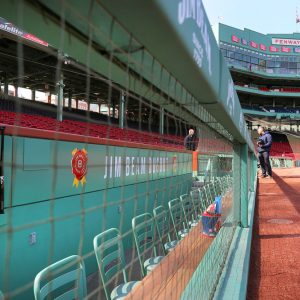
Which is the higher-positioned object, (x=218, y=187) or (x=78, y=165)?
(x=78, y=165)

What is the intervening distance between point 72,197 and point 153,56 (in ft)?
11.2

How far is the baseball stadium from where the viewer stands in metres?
0.89

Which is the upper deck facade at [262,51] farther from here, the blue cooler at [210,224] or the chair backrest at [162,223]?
the blue cooler at [210,224]

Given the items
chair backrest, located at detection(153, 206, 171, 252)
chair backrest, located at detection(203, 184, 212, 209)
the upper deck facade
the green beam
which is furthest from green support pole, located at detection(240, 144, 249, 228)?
the upper deck facade

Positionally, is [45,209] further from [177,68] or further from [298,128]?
[298,128]

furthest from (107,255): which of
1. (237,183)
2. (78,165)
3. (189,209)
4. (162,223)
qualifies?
(237,183)

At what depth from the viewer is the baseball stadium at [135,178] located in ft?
2.93

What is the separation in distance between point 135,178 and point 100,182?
3348 mm

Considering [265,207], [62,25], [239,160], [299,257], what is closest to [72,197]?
[239,160]

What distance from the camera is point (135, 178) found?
1.82 m

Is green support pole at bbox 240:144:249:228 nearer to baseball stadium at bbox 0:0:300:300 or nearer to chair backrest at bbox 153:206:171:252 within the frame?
baseball stadium at bbox 0:0:300:300

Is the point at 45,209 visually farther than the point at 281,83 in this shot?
No

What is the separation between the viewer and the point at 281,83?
44.6 m

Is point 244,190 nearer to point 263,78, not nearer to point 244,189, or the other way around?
point 244,189
